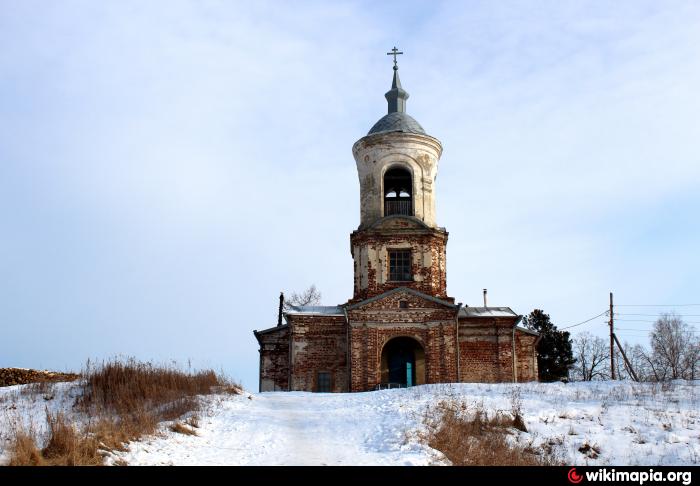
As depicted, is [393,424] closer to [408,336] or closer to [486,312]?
[408,336]

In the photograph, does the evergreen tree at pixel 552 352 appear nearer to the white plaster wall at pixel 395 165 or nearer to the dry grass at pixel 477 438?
the white plaster wall at pixel 395 165

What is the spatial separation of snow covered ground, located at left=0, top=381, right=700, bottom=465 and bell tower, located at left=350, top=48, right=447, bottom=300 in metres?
9.78

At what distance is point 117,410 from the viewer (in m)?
12.4

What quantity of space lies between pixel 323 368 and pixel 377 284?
376 centimetres

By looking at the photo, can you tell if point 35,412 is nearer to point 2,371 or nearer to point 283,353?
point 2,371

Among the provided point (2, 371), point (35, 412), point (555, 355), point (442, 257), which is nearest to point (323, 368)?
point (442, 257)

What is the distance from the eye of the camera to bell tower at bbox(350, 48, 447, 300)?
27031mm

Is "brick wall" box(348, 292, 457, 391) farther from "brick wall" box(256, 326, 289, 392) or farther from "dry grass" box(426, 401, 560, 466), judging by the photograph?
"dry grass" box(426, 401, 560, 466)

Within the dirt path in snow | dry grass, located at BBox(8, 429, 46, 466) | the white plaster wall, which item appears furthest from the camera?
the white plaster wall

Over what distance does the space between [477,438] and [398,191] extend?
1795 centimetres

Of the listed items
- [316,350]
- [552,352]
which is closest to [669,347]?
[552,352]

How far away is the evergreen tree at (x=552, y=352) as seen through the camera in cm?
4381
